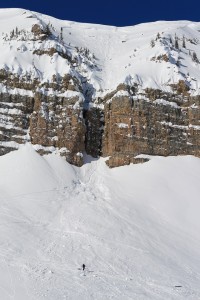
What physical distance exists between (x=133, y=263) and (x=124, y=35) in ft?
176

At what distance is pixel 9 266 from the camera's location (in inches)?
1041

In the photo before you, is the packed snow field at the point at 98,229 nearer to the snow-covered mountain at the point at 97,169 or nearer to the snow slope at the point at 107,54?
the snow-covered mountain at the point at 97,169

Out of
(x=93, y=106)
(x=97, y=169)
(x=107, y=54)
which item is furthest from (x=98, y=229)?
(x=107, y=54)

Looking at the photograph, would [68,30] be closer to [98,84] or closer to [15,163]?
[98,84]

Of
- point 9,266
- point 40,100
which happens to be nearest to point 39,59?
point 40,100

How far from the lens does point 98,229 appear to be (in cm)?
3500

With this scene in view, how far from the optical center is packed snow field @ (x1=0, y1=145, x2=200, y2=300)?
2539 centimetres

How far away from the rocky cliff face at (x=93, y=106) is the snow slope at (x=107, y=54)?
0.49ft

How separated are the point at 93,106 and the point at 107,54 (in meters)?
16.8

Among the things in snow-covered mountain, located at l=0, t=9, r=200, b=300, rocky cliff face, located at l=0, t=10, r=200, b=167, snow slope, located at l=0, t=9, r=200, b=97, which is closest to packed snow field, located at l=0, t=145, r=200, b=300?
snow-covered mountain, located at l=0, t=9, r=200, b=300

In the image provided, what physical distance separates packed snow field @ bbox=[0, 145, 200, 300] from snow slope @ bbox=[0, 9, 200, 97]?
37.8 ft

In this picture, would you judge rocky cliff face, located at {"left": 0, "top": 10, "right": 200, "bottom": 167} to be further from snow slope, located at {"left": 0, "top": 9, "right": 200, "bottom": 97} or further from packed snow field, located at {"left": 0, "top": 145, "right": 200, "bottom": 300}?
packed snow field, located at {"left": 0, "top": 145, "right": 200, "bottom": 300}

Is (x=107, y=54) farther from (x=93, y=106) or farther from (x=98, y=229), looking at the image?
(x=98, y=229)

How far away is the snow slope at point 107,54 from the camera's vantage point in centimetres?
5272
